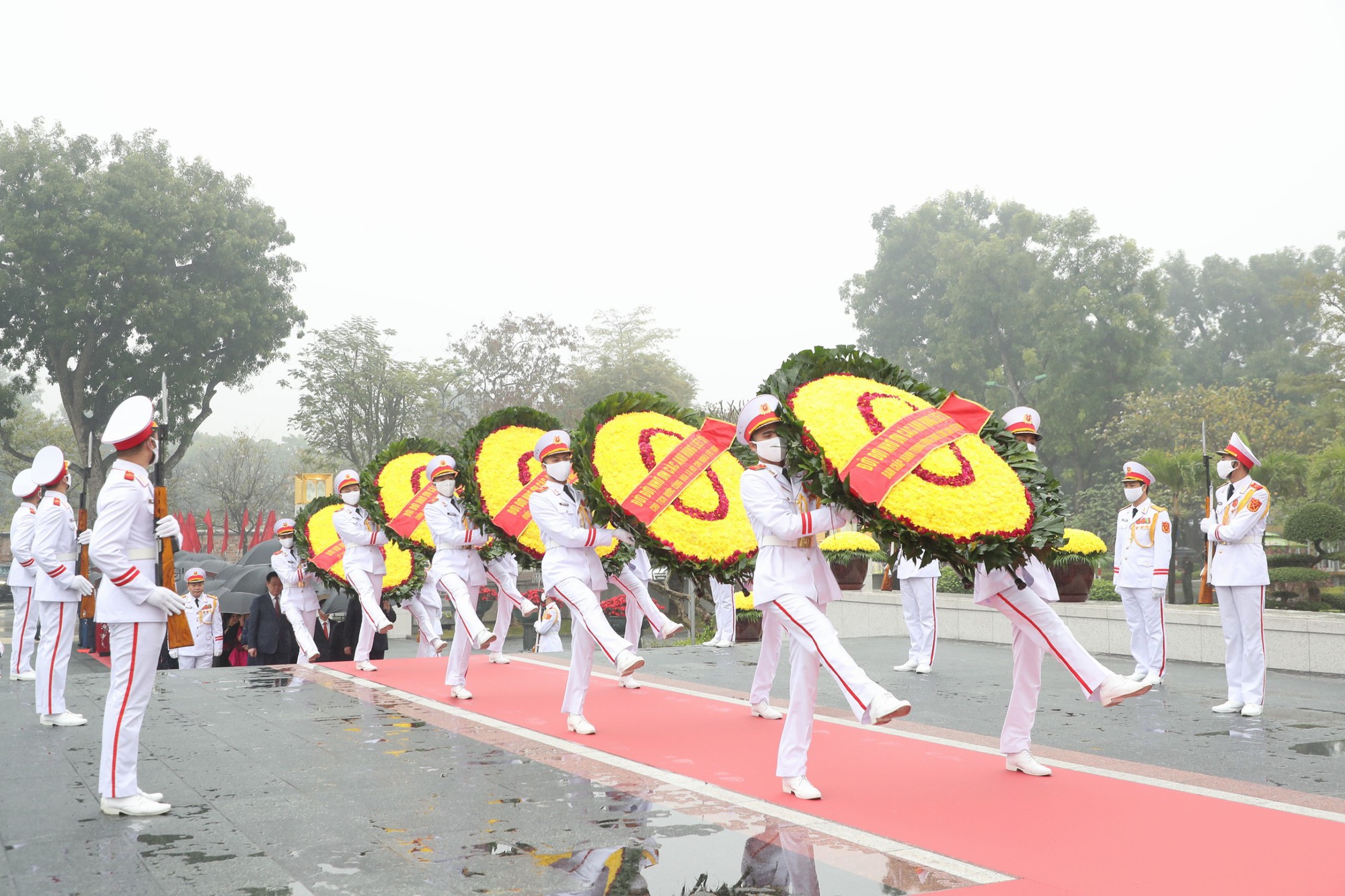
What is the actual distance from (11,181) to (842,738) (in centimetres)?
3855

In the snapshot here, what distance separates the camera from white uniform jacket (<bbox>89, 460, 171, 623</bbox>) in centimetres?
631

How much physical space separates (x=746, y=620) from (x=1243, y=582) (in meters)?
8.26

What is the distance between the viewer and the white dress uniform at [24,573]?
1107 centimetres

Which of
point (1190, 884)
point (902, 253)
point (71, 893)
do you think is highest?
point (902, 253)

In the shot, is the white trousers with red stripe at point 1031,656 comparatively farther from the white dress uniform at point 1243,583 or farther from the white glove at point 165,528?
the white glove at point 165,528

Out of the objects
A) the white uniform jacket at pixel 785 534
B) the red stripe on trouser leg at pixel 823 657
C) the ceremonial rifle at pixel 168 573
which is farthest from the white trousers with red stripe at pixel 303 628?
the red stripe on trouser leg at pixel 823 657

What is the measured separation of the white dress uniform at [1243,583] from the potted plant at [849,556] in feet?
11.6

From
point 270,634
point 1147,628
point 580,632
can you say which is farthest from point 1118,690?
point 270,634

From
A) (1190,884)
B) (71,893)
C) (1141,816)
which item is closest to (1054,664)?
(1141,816)

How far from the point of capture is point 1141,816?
592 centimetres

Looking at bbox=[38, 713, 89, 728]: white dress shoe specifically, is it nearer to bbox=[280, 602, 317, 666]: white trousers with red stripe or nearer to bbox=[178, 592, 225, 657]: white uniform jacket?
bbox=[280, 602, 317, 666]: white trousers with red stripe

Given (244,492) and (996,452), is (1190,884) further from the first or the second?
(244,492)

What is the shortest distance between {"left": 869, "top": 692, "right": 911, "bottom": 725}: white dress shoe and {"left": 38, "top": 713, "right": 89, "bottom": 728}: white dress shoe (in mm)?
6967

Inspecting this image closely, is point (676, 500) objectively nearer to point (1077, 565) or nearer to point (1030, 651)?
point (1030, 651)
